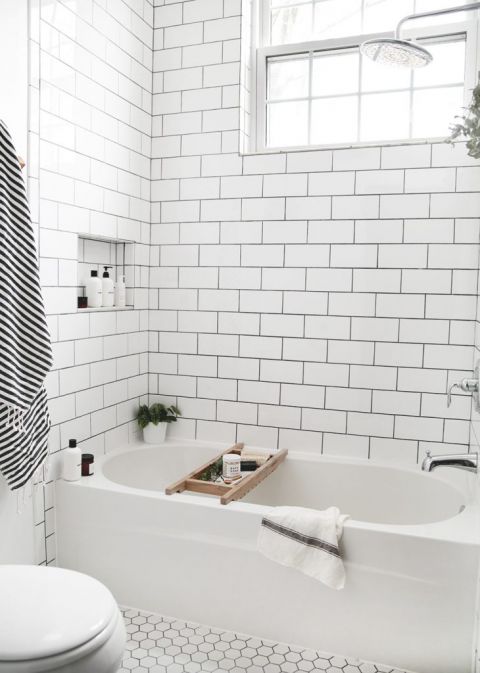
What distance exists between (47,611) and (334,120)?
8.30 feet

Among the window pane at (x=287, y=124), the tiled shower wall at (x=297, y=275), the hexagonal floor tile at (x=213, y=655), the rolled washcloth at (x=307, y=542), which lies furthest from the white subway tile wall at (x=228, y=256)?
the rolled washcloth at (x=307, y=542)

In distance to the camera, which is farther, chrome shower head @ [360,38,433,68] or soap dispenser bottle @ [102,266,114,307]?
A: soap dispenser bottle @ [102,266,114,307]

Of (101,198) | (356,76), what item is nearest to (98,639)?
(101,198)

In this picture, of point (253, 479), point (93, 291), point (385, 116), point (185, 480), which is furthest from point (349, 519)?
point (385, 116)

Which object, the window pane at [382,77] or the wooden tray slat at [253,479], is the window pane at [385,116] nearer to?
the window pane at [382,77]

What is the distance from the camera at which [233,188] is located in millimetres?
3041

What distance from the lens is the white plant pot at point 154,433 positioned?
3.10 m

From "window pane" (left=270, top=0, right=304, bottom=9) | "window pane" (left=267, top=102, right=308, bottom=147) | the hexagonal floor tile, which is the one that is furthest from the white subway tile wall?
the hexagonal floor tile

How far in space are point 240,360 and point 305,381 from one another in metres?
0.35

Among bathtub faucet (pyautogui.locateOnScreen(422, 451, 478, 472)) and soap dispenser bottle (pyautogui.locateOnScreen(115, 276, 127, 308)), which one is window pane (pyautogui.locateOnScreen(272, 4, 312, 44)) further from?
bathtub faucet (pyautogui.locateOnScreen(422, 451, 478, 472))

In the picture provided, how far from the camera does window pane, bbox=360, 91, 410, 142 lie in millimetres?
2928

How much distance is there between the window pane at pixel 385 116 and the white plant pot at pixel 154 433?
1757 millimetres

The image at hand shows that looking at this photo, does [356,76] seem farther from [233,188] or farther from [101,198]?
[101,198]

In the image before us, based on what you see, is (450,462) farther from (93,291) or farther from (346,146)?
(93,291)
